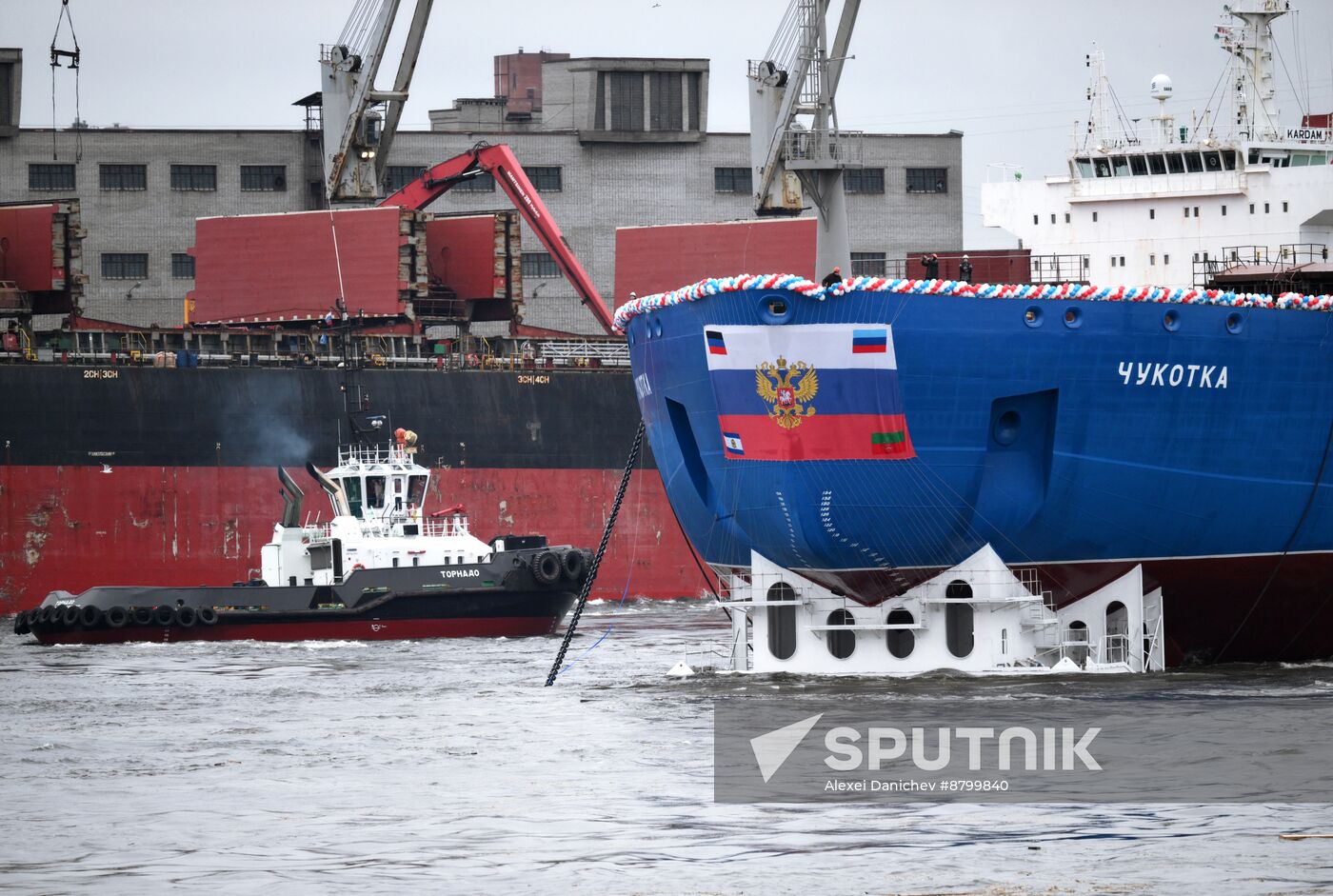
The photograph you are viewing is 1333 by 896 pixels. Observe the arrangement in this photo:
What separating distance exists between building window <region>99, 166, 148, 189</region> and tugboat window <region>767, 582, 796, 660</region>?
117 ft

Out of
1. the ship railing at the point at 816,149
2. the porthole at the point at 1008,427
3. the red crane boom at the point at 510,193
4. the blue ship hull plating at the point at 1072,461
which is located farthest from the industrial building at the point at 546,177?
the porthole at the point at 1008,427

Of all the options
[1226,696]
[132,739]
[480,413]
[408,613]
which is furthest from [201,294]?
[1226,696]

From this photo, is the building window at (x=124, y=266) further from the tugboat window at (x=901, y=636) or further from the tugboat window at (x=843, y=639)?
the tugboat window at (x=901, y=636)

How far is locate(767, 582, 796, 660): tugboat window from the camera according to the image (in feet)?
75.6

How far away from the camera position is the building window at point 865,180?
57.6m

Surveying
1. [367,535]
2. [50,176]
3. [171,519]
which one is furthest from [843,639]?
[50,176]

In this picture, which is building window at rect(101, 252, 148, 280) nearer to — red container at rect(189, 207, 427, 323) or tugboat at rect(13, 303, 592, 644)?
red container at rect(189, 207, 427, 323)

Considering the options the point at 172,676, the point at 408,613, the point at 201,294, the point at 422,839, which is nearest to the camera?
the point at 422,839

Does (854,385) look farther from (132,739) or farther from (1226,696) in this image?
(132,739)

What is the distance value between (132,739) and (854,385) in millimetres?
8721

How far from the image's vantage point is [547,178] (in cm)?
5622

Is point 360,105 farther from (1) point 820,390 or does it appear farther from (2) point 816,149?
(1) point 820,390

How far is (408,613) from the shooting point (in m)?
33.0

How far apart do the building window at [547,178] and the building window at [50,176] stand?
41.6ft
